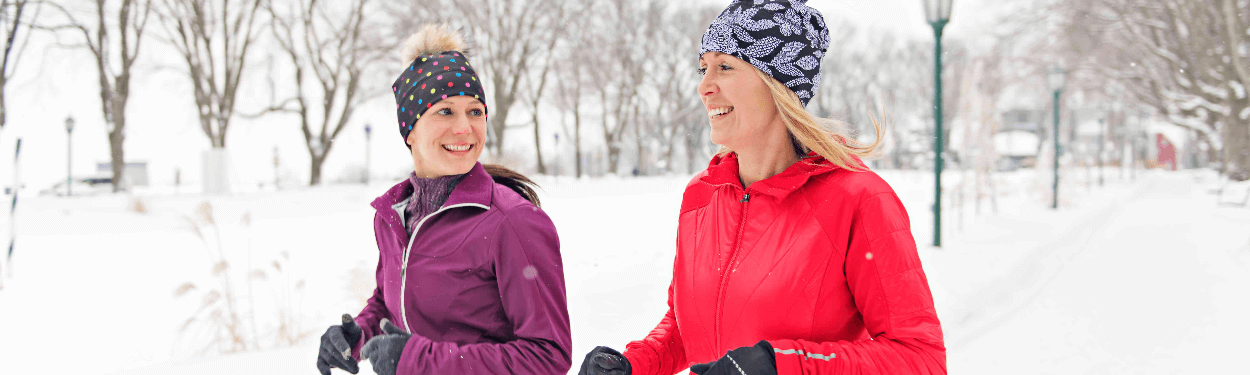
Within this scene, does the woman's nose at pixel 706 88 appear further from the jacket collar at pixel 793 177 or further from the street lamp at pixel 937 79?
the street lamp at pixel 937 79

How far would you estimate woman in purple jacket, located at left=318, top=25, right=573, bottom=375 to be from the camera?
1880 mm

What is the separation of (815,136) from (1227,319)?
17.3 feet

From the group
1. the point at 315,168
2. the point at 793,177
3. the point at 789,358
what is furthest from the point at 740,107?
the point at 315,168

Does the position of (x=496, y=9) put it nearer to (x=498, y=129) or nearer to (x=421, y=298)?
(x=498, y=129)

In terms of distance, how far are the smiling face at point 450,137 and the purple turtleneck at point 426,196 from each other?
1.2 inches

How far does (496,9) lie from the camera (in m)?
20.8

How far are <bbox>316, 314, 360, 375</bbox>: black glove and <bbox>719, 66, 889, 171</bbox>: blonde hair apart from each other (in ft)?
4.51

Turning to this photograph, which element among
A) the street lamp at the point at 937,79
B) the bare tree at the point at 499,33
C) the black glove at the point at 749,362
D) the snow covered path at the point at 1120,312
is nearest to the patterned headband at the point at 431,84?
the black glove at the point at 749,362

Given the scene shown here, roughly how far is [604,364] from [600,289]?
4589 millimetres

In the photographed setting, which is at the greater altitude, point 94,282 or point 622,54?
point 622,54

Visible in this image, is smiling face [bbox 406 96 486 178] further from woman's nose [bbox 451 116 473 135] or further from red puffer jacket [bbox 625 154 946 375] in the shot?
red puffer jacket [bbox 625 154 946 375]

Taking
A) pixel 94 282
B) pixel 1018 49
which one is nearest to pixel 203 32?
pixel 94 282

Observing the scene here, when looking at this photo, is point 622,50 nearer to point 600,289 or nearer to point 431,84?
point 600,289

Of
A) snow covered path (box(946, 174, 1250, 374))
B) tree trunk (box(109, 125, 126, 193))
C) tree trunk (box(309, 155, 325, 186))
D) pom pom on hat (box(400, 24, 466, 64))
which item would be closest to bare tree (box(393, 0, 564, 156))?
tree trunk (box(309, 155, 325, 186))
